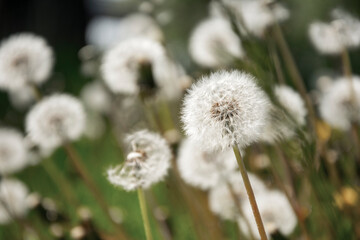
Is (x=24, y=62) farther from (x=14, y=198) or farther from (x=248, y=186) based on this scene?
(x=248, y=186)

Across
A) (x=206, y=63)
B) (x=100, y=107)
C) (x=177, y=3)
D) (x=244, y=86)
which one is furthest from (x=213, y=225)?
(x=177, y=3)

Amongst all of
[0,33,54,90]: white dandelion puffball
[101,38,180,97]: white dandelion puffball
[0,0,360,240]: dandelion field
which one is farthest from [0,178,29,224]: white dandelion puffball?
[101,38,180,97]: white dandelion puffball

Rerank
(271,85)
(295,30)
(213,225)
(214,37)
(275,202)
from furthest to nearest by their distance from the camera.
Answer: (295,30) → (214,37) → (213,225) → (275,202) → (271,85)

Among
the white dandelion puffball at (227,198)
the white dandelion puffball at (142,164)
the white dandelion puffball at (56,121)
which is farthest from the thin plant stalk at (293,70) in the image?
the white dandelion puffball at (56,121)

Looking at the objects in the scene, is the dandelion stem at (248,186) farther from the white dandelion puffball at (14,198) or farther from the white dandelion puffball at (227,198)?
the white dandelion puffball at (14,198)

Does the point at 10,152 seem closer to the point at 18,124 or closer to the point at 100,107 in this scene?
the point at 100,107

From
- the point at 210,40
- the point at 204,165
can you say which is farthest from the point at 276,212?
the point at 210,40

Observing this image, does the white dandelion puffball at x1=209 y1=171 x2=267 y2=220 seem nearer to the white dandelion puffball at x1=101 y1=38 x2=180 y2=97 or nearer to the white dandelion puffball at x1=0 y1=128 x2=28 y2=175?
the white dandelion puffball at x1=101 y1=38 x2=180 y2=97
